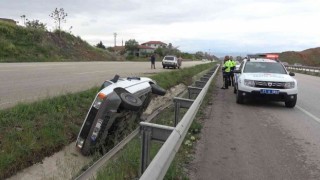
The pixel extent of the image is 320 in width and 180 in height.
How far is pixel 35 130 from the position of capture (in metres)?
7.72

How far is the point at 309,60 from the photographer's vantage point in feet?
373

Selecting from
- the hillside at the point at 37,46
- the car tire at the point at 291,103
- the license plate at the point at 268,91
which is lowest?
the car tire at the point at 291,103

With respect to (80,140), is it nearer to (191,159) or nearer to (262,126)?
(191,159)

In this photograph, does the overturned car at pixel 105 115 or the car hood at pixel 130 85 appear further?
the car hood at pixel 130 85

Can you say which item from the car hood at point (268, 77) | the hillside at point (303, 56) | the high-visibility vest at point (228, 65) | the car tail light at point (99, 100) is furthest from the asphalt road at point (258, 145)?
the hillside at point (303, 56)

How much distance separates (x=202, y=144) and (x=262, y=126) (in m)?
2.66

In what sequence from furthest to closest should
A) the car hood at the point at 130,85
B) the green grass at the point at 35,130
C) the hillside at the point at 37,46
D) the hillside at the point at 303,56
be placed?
the hillside at the point at 303,56, the hillside at the point at 37,46, the car hood at the point at 130,85, the green grass at the point at 35,130

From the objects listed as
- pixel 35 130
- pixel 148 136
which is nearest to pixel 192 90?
pixel 35 130

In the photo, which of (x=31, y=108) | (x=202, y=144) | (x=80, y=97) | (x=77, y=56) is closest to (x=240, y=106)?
(x=80, y=97)

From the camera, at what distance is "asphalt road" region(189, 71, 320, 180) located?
602 cm

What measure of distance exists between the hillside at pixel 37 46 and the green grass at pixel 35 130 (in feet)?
106

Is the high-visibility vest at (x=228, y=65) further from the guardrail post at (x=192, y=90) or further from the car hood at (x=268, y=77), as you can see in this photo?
the guardrail post at (x=192, y=90)

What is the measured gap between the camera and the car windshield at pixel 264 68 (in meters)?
14.9

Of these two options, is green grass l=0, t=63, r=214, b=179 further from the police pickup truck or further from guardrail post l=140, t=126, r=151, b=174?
the police pickup truck
